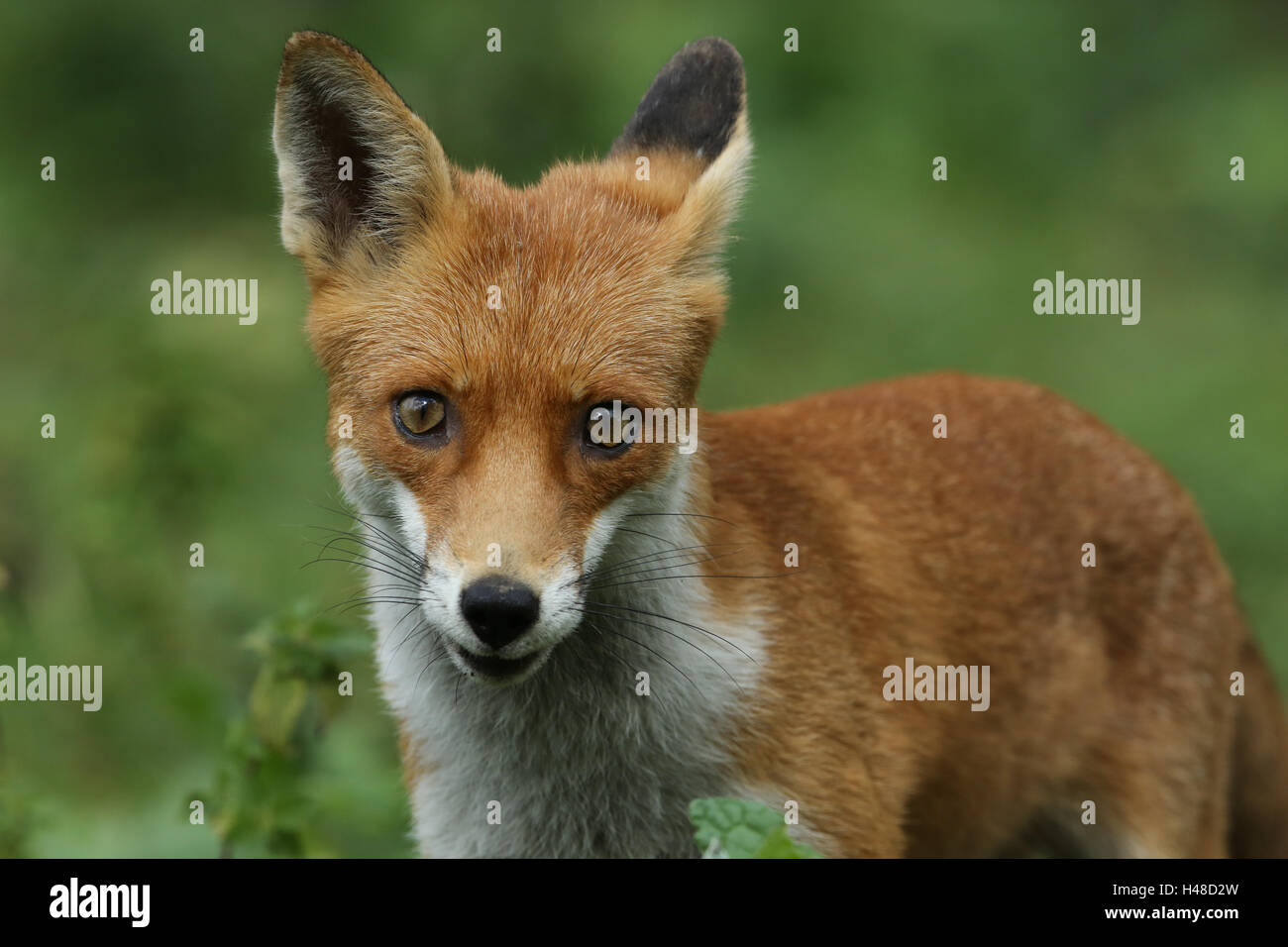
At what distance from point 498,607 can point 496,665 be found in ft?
1.08

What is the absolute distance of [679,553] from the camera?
5.23 metres

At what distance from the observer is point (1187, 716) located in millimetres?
6453

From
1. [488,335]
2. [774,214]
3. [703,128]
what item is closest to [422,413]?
[488,335]

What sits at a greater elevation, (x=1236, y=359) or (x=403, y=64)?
(x=403, y=64)

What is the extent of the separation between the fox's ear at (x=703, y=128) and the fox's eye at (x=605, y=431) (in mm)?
788

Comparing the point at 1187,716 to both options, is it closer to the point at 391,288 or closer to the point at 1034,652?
the point at 1034,652

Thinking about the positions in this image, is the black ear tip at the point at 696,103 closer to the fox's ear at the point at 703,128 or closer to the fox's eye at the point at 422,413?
the fox's ear at the point at 703,128

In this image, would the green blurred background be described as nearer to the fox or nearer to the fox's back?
the fox

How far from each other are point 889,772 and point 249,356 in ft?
19.1

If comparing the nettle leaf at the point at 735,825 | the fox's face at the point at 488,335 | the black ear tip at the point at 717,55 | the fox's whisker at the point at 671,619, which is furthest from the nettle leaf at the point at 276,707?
the black ear tip at the point at 717,55

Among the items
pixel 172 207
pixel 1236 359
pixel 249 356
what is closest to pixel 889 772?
pixel 249 356

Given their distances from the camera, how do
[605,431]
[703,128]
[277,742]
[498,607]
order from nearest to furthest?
[498,607] → [605,431] → [703,128] → [277,742]

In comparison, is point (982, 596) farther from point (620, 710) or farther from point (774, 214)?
point (774, 214)
